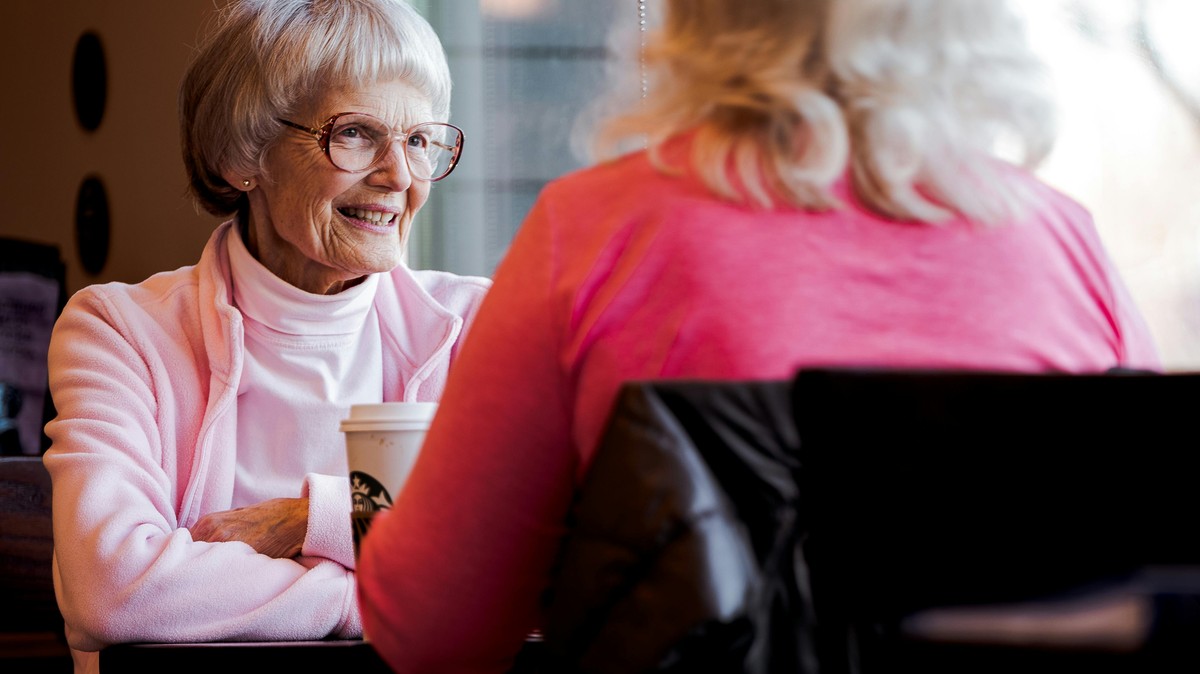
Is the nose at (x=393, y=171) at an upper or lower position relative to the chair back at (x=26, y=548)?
upper

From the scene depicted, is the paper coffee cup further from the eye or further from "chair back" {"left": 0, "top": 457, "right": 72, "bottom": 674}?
"chair back" {"left": 0, "top": 457, "right": 72, "bottom": 674}

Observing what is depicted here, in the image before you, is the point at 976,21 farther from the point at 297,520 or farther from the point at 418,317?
the point at 418,317

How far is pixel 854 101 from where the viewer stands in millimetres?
770

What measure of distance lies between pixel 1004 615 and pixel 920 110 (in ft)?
1.19

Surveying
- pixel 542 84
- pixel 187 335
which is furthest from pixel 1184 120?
pixel 187 335

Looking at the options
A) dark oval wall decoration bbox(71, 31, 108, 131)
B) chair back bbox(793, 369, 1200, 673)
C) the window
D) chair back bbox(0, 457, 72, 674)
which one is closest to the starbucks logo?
chair back bbox(793, 369, 1200, 673)

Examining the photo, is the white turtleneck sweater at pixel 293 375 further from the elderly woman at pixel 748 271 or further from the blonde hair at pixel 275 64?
the elderly woman at pixel 748 271

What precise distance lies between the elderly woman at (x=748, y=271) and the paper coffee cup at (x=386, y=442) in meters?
0.10

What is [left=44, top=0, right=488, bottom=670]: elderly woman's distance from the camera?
132 cm

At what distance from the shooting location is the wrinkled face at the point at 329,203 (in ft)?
5.79

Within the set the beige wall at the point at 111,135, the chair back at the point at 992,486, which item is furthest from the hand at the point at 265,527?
the beige wall at the point at 111,135

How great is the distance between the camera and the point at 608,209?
76 cm

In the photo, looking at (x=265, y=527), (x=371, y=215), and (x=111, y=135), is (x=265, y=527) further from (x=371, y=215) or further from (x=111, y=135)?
(x=111, y=135)

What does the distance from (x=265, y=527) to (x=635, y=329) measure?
2.61 feet
